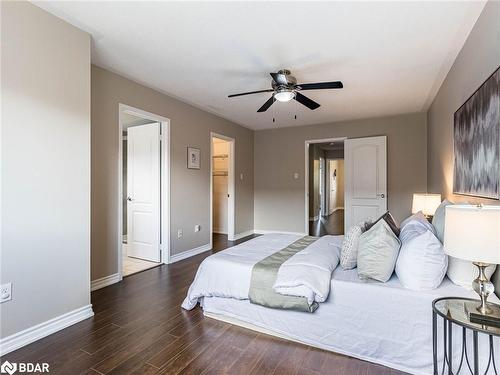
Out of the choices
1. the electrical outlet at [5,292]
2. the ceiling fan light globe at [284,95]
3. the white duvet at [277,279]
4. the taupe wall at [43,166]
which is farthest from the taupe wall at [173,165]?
the ceiling fan light globe at [284,95]

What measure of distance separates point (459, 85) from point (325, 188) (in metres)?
7.48

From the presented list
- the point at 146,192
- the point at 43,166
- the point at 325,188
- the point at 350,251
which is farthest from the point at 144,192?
the point at 325,188

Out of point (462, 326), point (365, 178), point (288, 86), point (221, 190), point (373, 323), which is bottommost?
point (373, 323)

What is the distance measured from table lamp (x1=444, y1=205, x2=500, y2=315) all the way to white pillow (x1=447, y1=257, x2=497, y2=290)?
17.7 inches

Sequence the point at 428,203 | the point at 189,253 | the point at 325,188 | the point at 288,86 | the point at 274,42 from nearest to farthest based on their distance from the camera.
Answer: the point at 274,42
the point at 288,86
the point at 428,203
the point at 189,253
the point at 325,188

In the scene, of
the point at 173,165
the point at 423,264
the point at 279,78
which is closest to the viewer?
the point at 423,264

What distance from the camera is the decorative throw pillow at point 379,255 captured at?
6.06 ft

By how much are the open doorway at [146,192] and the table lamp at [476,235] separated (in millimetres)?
3447

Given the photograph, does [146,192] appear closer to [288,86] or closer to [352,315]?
[288,86]

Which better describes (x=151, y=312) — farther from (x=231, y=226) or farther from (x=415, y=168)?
(x=415, y=168)

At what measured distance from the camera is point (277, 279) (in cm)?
202

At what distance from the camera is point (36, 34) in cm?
201

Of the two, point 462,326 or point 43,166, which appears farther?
point 43,166

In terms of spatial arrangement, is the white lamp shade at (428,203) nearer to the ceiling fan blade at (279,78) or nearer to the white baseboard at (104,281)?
the ceiling fan blade at (279,78)
